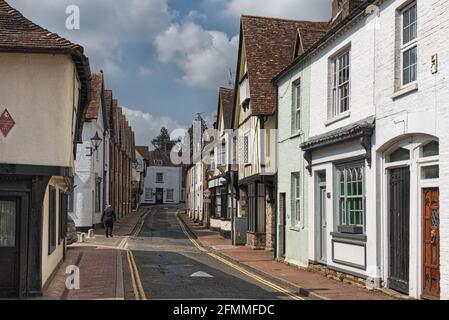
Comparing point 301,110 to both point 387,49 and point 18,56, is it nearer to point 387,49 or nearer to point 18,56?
point 387,49

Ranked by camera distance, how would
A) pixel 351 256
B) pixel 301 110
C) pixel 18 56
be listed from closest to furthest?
1. pixel 18 56
2. pixel 351 256
3. pixel 301 110

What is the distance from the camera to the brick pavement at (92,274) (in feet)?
43.4

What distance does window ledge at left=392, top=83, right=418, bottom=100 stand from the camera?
12.0 metres

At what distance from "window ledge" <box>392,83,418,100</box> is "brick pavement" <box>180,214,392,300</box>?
4.11 metres

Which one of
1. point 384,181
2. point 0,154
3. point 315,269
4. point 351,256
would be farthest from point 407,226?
point 0,154

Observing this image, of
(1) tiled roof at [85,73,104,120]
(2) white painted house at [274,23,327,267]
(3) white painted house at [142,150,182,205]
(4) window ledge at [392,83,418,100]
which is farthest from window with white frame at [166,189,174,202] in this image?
(4) window ledge at [392,83,418,100]

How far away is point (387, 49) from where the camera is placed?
1329 cm

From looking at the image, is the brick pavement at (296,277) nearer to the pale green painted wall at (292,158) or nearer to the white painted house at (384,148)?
the white painted house at (384,148)

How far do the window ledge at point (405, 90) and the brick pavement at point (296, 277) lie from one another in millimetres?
4107

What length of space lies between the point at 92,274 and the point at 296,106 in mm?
8553

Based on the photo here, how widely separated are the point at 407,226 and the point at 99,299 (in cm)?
638

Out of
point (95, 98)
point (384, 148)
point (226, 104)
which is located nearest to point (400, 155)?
point (384, 148)

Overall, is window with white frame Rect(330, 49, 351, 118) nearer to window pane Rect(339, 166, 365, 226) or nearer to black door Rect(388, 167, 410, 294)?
window pane Rect(339, 166, 365, 226)

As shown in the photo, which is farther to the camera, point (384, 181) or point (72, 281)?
point (72, 281)
